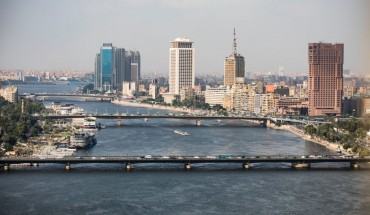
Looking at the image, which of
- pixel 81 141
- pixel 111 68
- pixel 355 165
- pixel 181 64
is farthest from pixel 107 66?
pixel 355 165

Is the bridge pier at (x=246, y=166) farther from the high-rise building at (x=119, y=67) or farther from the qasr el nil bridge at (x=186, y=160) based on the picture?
the high-rise building at (x=119, y=67)

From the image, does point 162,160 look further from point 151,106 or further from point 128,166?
point 151,106

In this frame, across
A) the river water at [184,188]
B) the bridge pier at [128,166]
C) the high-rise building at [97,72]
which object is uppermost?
the high-rise building at [97,72]

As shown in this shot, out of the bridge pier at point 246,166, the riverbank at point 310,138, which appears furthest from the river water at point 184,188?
the riverbank at point 310,138

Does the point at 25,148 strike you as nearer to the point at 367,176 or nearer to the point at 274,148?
the point at 274,148

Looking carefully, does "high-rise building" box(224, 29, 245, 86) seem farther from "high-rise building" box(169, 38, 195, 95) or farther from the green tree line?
the green tree line

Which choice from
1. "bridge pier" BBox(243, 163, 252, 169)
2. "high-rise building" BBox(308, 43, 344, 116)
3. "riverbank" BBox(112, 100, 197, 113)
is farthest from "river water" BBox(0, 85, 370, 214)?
"riverbank" BBox(112, 100, 197, 113)
